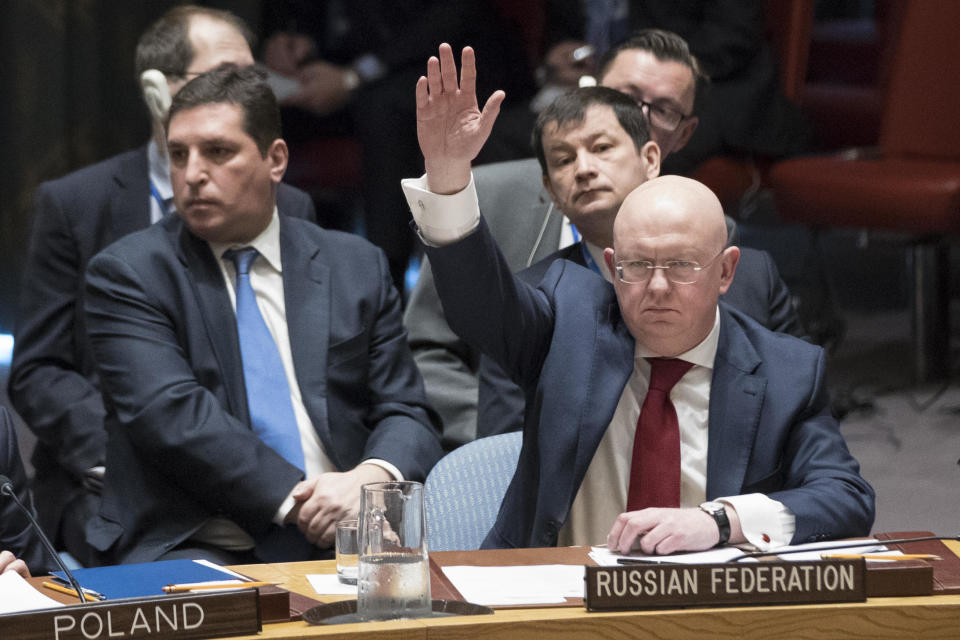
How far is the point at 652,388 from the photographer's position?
7.39ft

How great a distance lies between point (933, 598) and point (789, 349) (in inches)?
24.7

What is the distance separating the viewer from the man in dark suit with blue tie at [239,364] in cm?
269

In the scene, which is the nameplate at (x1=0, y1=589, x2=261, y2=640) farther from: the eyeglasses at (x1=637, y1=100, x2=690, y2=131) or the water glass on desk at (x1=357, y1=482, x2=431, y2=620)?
the eyeglasses at (x1=637, y1=100, x2=690, y2=131)

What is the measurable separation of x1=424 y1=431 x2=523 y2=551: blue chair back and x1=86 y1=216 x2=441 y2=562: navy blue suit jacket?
429mm

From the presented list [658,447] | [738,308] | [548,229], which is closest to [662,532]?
[658,447]

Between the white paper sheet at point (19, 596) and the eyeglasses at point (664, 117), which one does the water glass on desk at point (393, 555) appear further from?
Result: the eyeglasses at point (664, 117)

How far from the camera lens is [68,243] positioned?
11.1 feet

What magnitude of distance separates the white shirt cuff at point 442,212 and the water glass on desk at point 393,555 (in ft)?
1.46

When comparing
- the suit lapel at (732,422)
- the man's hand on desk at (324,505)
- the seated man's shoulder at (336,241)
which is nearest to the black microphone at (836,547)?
the suit lapel at (732,422)

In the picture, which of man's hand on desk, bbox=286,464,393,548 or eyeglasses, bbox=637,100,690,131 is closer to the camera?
man's hand on desk, bbox=286,464,393,548

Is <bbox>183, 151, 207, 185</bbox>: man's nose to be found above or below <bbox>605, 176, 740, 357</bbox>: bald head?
above

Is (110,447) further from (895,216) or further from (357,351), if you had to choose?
(895,216)

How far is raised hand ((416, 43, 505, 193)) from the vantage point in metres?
1.99

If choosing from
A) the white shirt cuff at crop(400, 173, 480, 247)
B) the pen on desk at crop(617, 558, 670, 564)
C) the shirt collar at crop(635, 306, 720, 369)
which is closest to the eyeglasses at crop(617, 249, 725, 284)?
the shirt collar at crop(635, 306, 720, 369)
